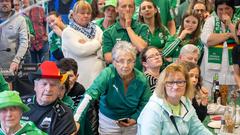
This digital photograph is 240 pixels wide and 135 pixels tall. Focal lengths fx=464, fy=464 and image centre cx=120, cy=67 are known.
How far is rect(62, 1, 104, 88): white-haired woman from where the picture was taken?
4.25 metres

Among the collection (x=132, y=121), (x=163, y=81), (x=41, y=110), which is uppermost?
(x=163, y=81)

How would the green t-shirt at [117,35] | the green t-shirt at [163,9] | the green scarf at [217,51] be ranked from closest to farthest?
the green t-shirt at [117,35] → the green scarf at [217,51] → the green t-shirt at [163,9]

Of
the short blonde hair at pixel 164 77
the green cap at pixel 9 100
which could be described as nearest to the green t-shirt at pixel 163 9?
the short blonde hair at pixel 164 77

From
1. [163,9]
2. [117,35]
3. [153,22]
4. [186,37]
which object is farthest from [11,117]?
[163,9]

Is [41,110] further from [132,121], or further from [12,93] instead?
[132,121]

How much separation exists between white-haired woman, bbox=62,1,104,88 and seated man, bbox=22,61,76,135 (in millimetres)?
1373

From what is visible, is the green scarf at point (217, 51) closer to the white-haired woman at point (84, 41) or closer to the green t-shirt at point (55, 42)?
the white-haired woman at point (84, 41)

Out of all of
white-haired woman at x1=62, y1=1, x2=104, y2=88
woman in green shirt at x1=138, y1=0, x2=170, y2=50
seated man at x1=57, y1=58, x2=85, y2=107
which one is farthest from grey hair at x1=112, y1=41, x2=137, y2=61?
woman in green shirt at x1=138, y1=0, x2=170, y2=50

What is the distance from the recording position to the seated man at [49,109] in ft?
9.32

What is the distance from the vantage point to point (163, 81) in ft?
9.37

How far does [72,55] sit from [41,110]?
1522mm

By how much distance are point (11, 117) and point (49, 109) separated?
0.40 meters

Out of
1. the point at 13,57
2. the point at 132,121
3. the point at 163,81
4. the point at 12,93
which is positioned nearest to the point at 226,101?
the point at 132,121

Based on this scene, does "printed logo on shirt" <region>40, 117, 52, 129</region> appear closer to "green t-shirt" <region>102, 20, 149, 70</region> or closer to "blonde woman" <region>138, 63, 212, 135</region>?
"blonde woman" <region>138, 63, 212, 135</region>
